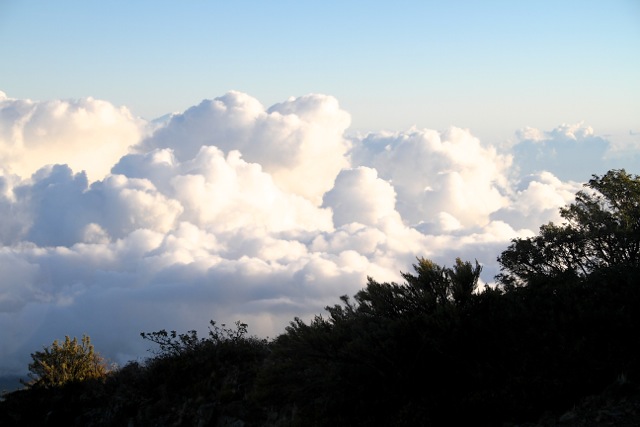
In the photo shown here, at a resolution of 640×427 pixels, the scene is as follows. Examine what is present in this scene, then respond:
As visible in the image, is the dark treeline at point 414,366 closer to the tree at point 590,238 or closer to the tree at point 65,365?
the tree at point 65,365

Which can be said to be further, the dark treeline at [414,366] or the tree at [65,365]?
the tree at [65,365]

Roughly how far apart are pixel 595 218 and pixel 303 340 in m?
16.2

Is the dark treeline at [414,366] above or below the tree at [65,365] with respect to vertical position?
→ below

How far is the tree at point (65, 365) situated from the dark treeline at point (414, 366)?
68.8 inches

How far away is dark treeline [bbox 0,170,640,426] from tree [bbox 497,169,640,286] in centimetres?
775

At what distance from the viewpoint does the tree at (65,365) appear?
1961cm

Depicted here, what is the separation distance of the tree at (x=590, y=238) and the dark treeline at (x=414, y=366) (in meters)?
7.75

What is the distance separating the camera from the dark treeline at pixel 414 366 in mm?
11234

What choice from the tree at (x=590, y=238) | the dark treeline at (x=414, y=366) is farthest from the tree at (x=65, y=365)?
the tree at (x=590, y=238)

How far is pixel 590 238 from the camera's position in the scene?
23.0 metres

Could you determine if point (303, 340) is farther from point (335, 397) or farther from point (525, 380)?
point (525, 380)

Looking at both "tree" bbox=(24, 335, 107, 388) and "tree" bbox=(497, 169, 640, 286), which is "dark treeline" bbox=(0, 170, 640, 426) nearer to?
"tree" bbox=(24, 335, 107, 388)

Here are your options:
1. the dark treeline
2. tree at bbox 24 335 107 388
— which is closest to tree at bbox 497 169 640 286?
the dark treeline

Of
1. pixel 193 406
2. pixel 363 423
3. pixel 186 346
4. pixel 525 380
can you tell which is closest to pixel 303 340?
pixel 363 423
